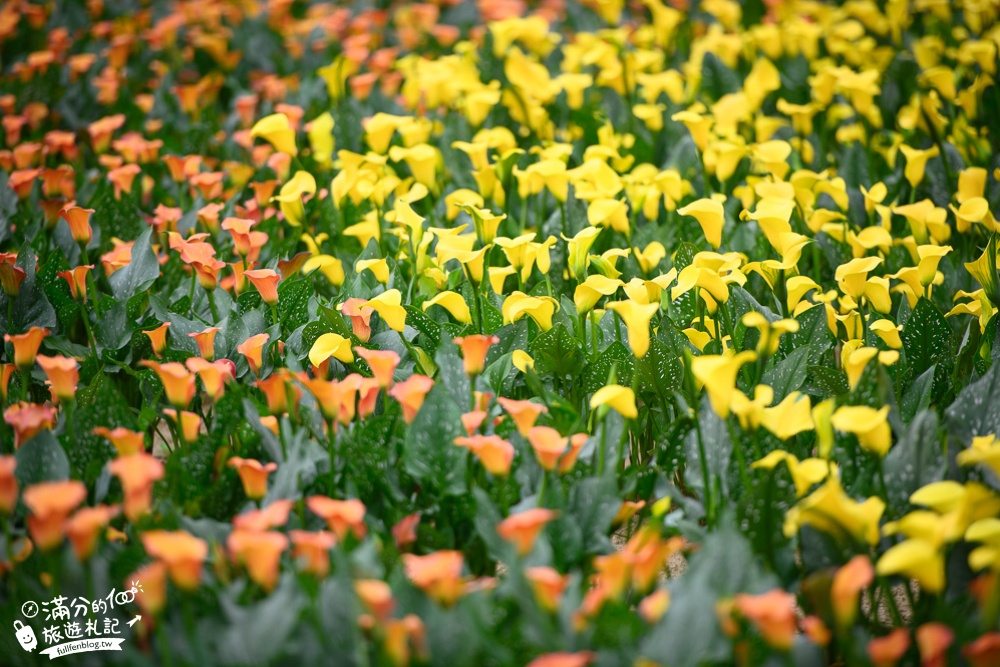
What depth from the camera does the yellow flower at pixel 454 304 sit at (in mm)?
1832

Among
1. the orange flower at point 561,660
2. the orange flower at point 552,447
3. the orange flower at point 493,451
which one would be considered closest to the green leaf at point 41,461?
the orange flower at point 493,451

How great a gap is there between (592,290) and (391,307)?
0.38m

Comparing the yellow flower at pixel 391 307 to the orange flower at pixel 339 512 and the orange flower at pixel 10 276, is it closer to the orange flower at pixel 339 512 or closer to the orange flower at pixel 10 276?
the orange flower at pixel 339 512

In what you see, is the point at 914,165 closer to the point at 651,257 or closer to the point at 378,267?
the point at 651,257

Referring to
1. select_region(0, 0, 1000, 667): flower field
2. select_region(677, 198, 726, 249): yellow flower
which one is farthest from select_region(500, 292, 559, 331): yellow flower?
select_region(677, 198, 726, 249): yellow flower

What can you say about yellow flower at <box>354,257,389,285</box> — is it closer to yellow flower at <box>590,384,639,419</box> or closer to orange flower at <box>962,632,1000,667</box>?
yellow flower at <box>590,384,639,419</box>

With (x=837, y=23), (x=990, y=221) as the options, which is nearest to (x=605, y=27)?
(x=837, y=23)

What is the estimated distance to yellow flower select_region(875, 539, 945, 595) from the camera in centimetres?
112

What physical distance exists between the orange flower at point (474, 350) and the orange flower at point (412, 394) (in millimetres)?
91

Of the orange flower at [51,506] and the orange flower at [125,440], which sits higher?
the orange flower at [51,506]

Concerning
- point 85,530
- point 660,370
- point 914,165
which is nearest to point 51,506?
point 85,530

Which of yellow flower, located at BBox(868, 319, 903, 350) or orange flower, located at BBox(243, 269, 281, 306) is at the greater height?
orange flower, located at BBox(243, 269, 281, 306)

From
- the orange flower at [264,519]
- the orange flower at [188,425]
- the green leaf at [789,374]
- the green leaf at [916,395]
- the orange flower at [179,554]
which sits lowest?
the green leaf at [916,395]

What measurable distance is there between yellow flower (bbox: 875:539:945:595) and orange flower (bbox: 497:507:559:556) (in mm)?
417
